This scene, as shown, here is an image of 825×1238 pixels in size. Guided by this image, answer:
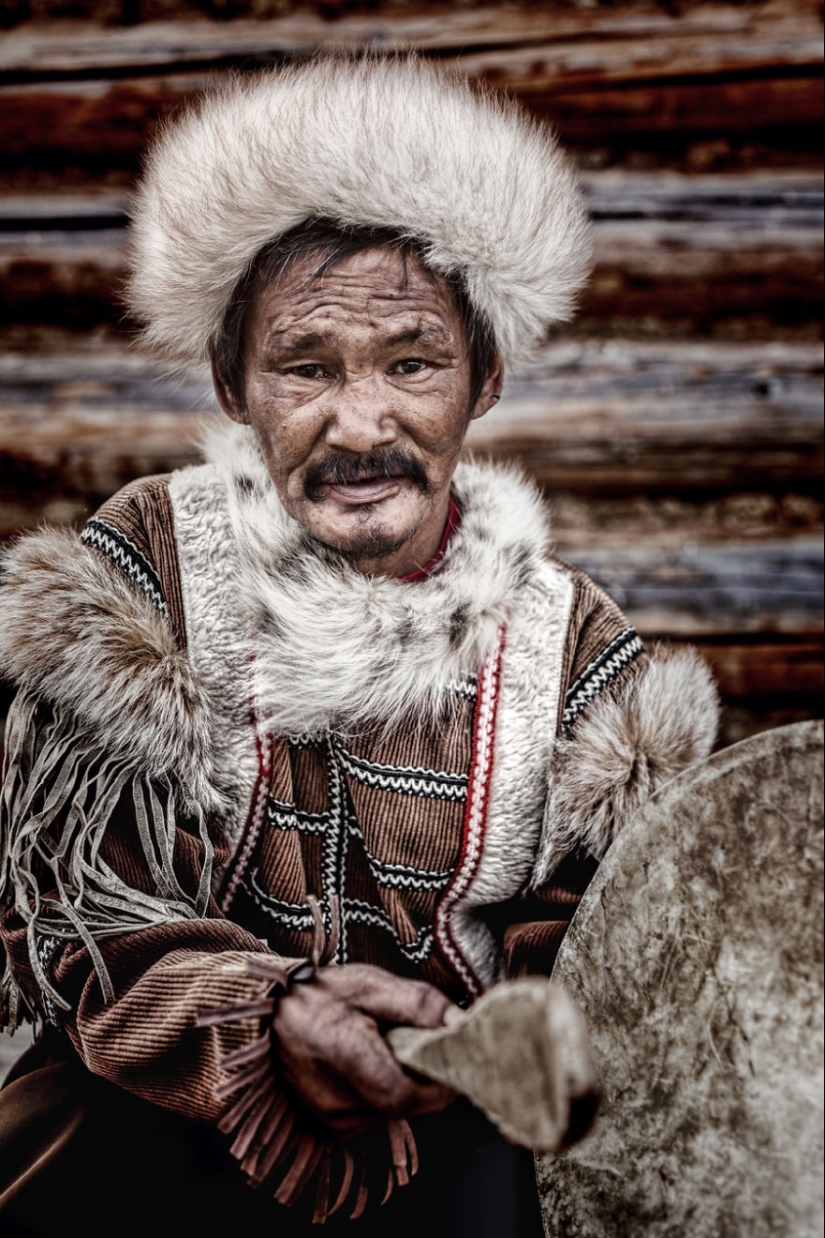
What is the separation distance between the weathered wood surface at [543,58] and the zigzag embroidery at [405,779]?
1.34 m

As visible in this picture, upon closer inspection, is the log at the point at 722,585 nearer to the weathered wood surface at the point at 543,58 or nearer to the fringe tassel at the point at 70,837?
the weathered wood surface at the point at 543,58

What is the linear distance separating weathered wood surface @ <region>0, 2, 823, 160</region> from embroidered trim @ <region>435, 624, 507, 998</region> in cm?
119

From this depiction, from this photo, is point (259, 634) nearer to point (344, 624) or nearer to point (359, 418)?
point (344, 624)

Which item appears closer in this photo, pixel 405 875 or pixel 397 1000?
pixel 397 1000

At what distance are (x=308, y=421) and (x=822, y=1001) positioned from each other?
2.70 ft

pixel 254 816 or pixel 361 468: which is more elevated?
pixel 361 468

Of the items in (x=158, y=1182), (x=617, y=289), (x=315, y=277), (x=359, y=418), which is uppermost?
(x=617, y=289)

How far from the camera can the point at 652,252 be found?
1903 mm

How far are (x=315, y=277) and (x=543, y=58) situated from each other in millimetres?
1034

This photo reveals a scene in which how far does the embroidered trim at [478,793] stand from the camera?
1236mm

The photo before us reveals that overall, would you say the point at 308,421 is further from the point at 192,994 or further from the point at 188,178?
the point at 192,994

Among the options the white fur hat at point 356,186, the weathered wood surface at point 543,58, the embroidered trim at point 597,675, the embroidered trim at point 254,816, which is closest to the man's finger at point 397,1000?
the embroidered trim at point 254,816

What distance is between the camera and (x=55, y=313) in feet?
6.42

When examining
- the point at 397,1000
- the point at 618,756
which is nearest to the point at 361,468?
the point at 618,756
